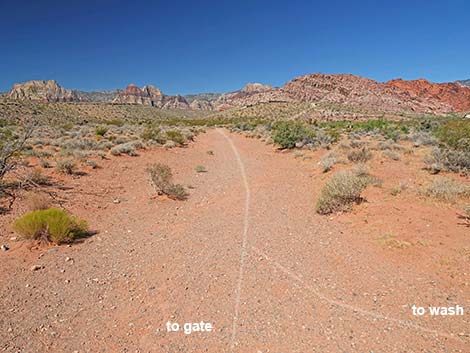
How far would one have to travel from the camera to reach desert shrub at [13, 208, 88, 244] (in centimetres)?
625

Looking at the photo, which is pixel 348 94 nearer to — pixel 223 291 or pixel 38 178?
pixel 38 178

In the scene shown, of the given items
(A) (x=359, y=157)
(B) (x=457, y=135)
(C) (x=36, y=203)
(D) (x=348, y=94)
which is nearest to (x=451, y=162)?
(B) (x=457, y=135)

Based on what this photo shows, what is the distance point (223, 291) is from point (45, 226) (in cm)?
436

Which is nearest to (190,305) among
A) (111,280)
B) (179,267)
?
(179,267)

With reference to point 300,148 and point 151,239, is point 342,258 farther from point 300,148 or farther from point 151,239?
point 300,148

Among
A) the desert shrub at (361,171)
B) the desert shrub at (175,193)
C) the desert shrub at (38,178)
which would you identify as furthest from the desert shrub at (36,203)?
the desert shrub at (361,171)

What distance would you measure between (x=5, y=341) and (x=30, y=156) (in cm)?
1392

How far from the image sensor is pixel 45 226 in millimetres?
6430

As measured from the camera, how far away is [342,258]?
5789 mm

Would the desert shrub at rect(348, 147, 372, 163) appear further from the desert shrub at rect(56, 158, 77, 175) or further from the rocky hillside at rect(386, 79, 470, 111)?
the rocky hillside at rect(386, 79, 470, 111)

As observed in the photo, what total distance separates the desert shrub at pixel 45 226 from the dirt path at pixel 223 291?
0.35 m

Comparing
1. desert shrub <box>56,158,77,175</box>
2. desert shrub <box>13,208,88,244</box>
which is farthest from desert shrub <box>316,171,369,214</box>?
desert shrub <box>56,158,77,175</box>

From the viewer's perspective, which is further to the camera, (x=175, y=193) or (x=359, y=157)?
(x=359, y=157)

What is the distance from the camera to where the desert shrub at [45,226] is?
6.25 metres
